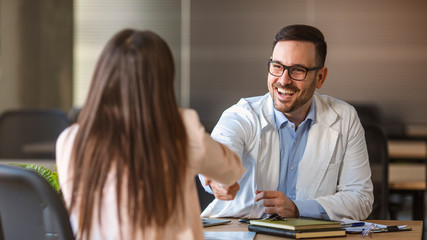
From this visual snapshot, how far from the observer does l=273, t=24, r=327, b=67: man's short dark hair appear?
2240 mm

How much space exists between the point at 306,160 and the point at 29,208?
1.19 m

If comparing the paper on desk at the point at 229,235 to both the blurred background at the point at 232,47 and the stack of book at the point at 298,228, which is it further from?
the blurred background at the point at 232,47

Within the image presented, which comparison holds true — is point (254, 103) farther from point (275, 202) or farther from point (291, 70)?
point (275, 202)

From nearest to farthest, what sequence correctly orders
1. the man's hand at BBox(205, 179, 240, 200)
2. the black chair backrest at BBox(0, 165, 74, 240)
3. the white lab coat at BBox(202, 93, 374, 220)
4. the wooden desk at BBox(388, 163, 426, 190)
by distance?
the black chair backrest at BBox(0, 165, 74, 240)
the man's hand at BBox(205, 179, 240, 200)
the white lab coat at BBox(202, 93, 374, 220)
the wooden desk at BBox(388, 163, 426, 190)

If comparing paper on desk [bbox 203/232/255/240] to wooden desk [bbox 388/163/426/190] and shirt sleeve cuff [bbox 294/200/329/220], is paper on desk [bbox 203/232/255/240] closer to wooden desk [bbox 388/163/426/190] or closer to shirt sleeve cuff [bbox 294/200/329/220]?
shirt sleeve cuff [bbox 294/200/329/220]

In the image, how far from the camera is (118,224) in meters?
1.22

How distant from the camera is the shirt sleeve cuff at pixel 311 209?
6.51 ft

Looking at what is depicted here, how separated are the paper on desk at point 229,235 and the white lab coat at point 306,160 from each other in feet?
1.12

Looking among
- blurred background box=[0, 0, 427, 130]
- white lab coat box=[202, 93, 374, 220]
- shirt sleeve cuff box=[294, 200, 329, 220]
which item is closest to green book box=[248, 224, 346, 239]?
shirt sleeve cuff box=[294, 200, 329, 220]

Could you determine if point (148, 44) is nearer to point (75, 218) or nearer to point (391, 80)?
point (75, 218)

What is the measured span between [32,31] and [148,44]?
6025 millimetres

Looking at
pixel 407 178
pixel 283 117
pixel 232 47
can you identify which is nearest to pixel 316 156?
pixel 283 117

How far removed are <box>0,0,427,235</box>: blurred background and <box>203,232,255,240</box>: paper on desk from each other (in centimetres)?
514

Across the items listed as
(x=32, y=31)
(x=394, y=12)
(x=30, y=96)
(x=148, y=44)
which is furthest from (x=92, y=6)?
(x=148, y=44)
